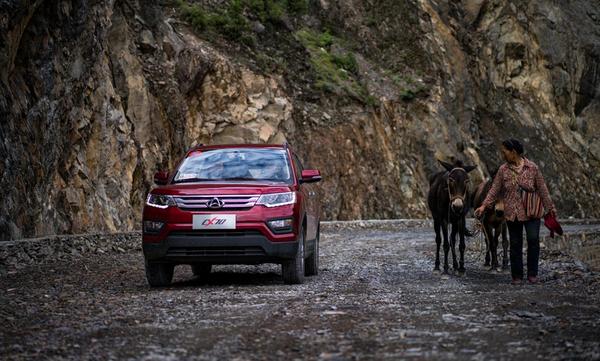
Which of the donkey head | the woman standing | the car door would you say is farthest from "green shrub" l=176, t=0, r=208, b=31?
the woman standing

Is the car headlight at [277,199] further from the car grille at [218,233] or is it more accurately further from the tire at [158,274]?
the tire at [158,274]

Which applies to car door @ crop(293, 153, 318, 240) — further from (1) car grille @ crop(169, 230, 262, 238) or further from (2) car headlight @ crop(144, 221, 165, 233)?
(2) car headlight @ crop(144, 221, 165, 233)

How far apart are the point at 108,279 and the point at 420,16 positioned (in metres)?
45.1

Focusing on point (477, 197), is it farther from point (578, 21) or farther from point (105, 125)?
point (578, 21)

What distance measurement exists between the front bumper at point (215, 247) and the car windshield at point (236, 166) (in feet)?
4.33

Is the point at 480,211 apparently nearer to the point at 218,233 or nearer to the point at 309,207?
the point at 309,207

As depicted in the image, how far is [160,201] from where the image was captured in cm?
1223

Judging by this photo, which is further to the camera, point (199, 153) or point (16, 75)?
point (16, 75)

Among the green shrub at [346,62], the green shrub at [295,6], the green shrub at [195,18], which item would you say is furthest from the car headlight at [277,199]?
the green shrub at [295,6]

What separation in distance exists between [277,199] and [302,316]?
3.76 m

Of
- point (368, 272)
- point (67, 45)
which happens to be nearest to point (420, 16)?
point (67, 45)

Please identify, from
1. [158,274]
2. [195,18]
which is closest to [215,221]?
[158,274]

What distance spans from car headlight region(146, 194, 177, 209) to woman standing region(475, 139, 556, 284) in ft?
15.5

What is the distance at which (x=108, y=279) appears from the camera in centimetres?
1381
